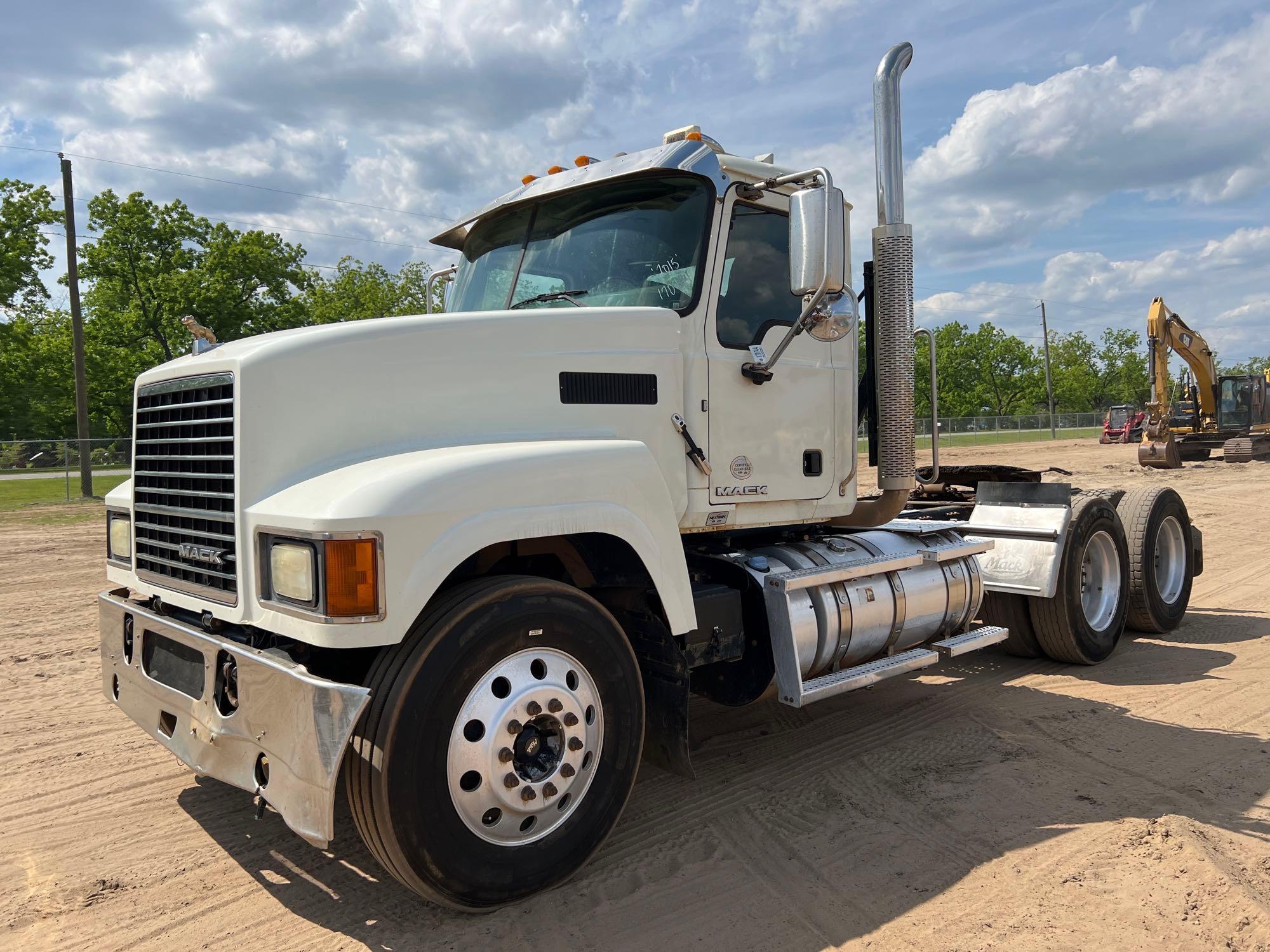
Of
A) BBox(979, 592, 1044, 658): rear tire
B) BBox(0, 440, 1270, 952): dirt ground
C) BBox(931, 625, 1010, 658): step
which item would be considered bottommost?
BBox(0, 440, 1270, 952): dirt ground

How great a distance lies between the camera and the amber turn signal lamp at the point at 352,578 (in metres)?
2.85

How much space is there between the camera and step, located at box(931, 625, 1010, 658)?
525 cm

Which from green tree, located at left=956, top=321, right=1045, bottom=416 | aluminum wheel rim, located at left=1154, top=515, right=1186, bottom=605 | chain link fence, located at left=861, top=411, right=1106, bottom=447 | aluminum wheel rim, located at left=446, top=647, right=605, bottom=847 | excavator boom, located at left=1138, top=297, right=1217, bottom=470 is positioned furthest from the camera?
green tree, located at left=956, top=321, right=1045, bottom=416

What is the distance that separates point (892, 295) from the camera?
529cm

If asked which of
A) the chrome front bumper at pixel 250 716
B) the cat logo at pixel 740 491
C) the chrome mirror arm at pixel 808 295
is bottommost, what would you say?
the chrome front bumper at pixel 250 716

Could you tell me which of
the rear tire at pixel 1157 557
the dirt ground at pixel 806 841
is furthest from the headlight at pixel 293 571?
the rear tire at pixel 1157 557

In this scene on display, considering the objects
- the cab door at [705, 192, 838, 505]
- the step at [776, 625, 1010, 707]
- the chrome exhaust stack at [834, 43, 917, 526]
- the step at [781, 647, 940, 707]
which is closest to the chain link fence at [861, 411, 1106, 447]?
the step at [776, 625, 1010, 707]

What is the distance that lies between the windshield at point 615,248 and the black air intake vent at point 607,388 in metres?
0.39

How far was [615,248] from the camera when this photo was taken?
14.0ft

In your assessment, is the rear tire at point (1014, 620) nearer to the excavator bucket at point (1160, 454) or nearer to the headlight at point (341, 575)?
the headlight at point (341, 575)

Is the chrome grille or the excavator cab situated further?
the excavator cab

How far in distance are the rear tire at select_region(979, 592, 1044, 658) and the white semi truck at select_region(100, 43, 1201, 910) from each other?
4.85ft

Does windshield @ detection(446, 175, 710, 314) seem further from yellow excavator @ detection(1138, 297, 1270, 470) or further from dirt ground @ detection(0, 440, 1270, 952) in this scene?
yellow excavator @ detection(1138, 297, 1270, 470)

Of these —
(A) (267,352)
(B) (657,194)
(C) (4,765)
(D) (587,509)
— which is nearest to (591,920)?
(D) (587,509)
